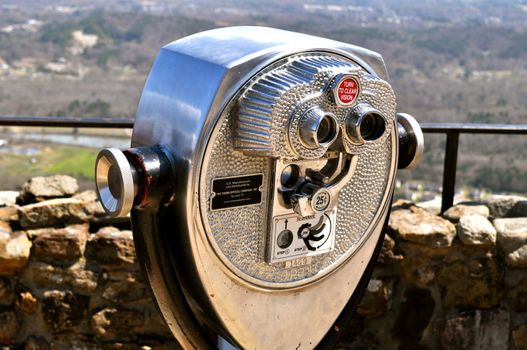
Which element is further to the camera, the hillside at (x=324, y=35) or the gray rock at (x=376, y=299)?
the hillside at (x=324, y=35)

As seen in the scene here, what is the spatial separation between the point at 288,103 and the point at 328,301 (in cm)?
54

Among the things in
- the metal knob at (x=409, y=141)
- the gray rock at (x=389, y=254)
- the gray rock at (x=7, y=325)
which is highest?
the metal knob at (x=409, y=141)

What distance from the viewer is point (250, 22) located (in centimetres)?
2116

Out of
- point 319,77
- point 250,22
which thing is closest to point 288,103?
point 319,77

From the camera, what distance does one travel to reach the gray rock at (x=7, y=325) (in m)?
2.59

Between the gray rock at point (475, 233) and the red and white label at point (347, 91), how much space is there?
1.31 m

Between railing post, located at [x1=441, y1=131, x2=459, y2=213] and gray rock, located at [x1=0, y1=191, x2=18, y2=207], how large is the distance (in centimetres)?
155

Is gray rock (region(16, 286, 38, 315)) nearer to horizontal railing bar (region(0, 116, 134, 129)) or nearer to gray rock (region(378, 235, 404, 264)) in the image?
horizontal railing bar (region(0, 116, 134, 129))

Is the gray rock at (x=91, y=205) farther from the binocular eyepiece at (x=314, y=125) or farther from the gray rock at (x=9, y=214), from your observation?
the binocular eyepiece at (x=314, y=125)

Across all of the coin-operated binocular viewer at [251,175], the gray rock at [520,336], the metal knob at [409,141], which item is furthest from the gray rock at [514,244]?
the coin-operated binocular viewer at [251,175]

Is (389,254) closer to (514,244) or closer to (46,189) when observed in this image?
(514,244)

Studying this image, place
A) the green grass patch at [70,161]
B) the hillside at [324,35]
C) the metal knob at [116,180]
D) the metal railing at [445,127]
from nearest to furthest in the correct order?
the metal knob at [116,180], the metal railing at [445,127], the green grass patch at [70,161], the hillside at [324,35]

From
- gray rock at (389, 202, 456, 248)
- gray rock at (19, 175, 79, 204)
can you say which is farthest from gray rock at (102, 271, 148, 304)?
gray rock at (389, 202, 456, 248)

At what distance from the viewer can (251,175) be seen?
1437 millimetres
